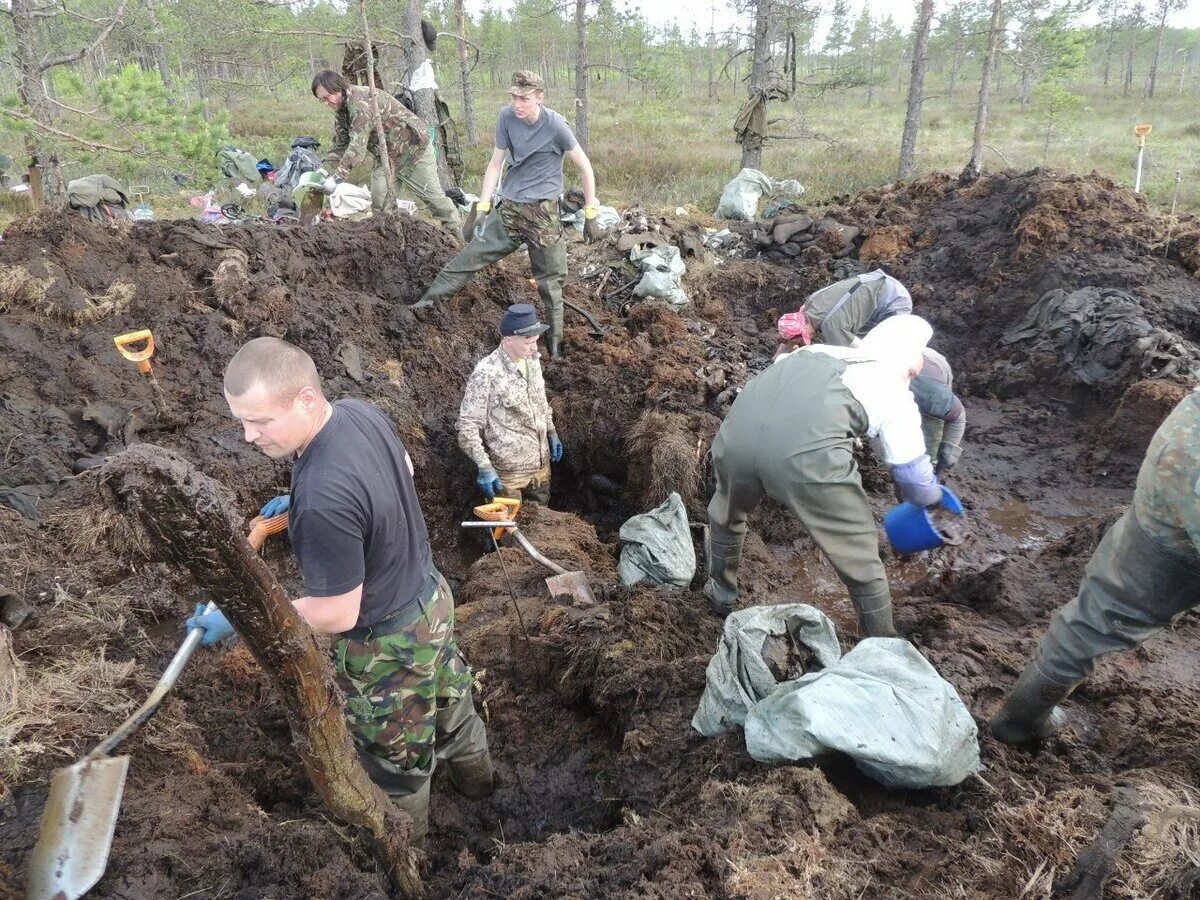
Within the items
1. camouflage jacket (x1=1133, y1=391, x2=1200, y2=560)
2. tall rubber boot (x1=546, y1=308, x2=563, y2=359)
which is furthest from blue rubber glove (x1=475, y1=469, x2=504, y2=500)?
camouflage jacket (x1=1133, y1=391, x2=1200, y2=560)

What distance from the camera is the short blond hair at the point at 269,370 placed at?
186 centimetres

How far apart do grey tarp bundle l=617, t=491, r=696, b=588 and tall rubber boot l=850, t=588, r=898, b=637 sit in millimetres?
1057

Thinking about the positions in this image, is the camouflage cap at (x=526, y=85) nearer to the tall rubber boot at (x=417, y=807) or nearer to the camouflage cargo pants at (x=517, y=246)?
the camouflage cargo pants at (x=517, y=246)

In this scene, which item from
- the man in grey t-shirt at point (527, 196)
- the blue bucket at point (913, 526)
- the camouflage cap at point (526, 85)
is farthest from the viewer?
the man in grey t-shirt at point (527, 196)

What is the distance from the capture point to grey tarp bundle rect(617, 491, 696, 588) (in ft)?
12.8

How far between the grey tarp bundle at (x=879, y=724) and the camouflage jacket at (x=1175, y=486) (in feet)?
2.71

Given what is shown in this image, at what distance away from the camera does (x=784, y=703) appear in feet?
7.84

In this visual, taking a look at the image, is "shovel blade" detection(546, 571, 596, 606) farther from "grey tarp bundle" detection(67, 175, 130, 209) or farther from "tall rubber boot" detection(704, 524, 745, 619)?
"grey tarp bundle" detection(67, 175, 130, 209)

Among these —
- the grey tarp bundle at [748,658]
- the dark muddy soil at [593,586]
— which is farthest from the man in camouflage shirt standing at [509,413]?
the grey tarp bundle at [748,658]

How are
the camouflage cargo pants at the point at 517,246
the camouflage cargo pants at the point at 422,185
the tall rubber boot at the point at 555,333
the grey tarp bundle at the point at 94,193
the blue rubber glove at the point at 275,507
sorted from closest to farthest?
the blue rubber glove at the point at 275,507, the camouflage cargo pants at the point at 517,246, the tall rubber boot at the point at 555,333, the grey tarp bundle at the point at 94,193, the camouflage cargo pants at the point at 422,185

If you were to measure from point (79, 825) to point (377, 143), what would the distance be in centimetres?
720

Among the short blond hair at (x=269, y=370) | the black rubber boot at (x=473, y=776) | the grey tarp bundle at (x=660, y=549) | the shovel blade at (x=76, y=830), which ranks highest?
the short blond hair at (x=269, y=370)

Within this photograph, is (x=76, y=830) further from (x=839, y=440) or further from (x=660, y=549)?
(x=660, y=549)

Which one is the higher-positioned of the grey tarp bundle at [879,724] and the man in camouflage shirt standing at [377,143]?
the man in camouflage shirt standing at [377,143]
